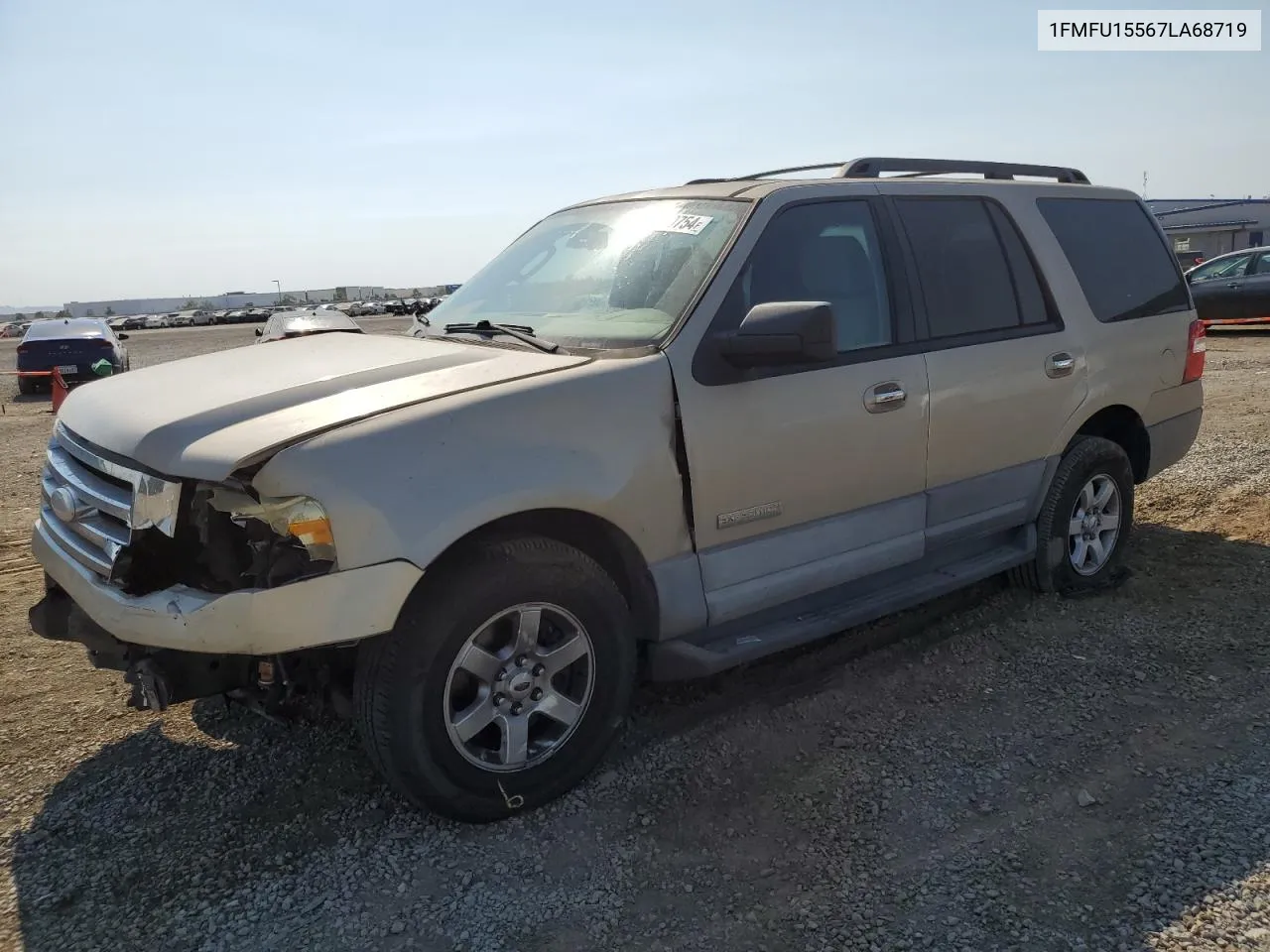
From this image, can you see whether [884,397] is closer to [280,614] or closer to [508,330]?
[508,330]

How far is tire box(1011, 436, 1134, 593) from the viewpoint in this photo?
4730 millimetres

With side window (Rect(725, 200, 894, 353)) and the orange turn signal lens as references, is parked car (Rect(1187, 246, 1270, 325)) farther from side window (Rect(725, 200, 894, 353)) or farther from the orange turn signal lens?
the orange turn signal lens

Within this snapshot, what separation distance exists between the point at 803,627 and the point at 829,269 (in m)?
1.40

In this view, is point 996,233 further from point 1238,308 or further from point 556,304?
point 1238,308

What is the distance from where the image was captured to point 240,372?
3398 millimetres

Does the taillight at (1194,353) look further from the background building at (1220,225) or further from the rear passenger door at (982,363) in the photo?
the background building at (1220,225)

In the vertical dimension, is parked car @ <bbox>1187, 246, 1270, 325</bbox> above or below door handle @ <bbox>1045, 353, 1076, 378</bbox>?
below

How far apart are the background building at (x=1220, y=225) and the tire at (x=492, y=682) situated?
61.0 metres

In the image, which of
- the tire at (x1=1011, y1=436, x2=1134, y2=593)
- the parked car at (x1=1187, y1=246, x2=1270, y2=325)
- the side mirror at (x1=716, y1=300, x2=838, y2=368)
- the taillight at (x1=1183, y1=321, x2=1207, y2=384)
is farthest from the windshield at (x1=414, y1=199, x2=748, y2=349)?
the parked car at (x1=1187, y1=246, x2=1270, y2=325)

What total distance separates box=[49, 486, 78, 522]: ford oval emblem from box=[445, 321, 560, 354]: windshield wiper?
1491 mm

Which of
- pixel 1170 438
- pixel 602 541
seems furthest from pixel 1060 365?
pixel 602 541

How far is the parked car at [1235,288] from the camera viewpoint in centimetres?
1641

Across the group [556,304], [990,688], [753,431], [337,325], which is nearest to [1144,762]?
[990,688]

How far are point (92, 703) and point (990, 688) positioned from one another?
3.63 m
